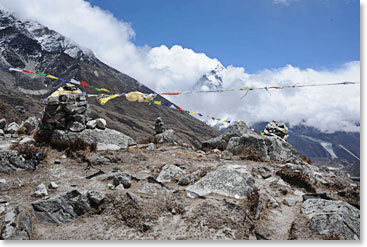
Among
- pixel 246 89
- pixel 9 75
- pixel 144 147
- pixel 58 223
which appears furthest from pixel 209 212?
pixel 9 75

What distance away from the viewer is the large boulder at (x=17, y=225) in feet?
17.0

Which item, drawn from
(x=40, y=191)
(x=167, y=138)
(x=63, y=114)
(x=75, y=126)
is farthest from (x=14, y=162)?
Answer: (x=167, y=138)

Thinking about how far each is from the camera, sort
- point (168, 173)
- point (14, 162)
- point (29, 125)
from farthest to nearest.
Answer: point (29, 125)
point (168, 173)
point (14, 162)

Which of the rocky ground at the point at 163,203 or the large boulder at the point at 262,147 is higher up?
the large boulder at the point at 262,147

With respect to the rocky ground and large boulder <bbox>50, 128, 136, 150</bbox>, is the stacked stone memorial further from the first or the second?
the rocky ground

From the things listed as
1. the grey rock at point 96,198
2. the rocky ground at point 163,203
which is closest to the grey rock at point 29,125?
the rocky ground at point 163,203

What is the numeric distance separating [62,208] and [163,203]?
2.91 metres

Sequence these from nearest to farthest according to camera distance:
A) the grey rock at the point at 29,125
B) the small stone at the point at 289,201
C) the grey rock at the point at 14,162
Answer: the small stone at the point at 289,201, the grey rock at the point at 14,162, the grey rock at the point at 29,125

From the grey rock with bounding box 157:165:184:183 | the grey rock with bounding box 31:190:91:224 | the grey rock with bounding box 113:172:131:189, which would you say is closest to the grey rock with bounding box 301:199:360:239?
the grey rock with bounding box 157:165:184:183

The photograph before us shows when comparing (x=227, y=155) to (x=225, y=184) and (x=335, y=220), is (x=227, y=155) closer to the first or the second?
(x=225, y=184)

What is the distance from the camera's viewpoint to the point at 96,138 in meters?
13.2

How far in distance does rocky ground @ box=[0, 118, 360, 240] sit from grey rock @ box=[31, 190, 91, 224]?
0.02 metres

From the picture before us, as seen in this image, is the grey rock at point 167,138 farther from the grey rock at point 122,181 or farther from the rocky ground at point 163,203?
the grey rock at point 122,181

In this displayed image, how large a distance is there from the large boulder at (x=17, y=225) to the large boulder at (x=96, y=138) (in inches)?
259
